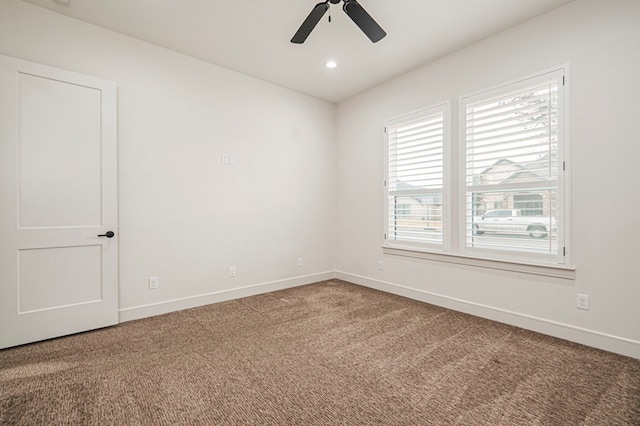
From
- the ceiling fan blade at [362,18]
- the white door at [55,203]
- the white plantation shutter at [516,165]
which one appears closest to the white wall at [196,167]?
the white door at [55,203]

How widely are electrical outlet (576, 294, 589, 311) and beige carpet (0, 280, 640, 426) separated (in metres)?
0.34

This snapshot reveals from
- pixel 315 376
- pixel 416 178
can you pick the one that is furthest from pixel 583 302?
pixel 315 376

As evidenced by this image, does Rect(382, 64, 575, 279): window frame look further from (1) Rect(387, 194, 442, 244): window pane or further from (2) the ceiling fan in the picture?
(2) the ceiling fan

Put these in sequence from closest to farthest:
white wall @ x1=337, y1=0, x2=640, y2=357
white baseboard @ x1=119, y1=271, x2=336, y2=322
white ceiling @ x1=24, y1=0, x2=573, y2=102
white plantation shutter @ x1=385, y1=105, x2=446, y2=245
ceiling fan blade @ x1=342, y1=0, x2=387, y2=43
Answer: ceiling fan blade @ x1=342, y1=0, x2=387, y2=43 → white wall @ x1=337, y1=0, x2=640, y2=357 → white ceiling @ x1=24, y1=0, x2=573, y2=102 → white baseboard @ x1=119, y1=271, x2=336, y2=322 → white plantation shutter @ x1=385, y1=105, x2=446, y2=245

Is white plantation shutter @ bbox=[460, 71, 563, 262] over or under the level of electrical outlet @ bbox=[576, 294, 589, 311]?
over

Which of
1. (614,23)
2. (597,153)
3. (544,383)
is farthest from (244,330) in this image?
(614,23)

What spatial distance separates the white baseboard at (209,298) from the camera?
3.12 m

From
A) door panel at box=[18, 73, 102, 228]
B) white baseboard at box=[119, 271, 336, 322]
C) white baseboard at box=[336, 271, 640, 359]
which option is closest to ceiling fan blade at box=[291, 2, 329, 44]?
door panel at box=[18, 73, 102, 228]

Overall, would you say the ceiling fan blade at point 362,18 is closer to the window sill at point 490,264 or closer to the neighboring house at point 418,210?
the neighboring house at point 418,210

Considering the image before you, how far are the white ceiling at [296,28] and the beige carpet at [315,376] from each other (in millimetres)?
3025

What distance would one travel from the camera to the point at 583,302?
8.37 ft

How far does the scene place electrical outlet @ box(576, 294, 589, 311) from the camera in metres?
2.53

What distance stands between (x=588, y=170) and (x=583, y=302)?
1.16 metres

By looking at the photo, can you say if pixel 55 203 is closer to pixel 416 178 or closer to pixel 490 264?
pixel 416 178
